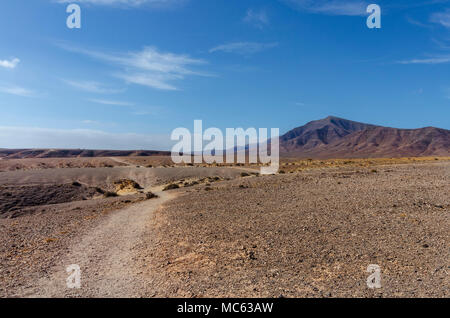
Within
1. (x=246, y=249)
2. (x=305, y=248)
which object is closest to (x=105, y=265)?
(x=246, y=249)

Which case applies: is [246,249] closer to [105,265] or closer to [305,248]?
[305,248]

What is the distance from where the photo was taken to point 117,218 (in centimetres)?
1733

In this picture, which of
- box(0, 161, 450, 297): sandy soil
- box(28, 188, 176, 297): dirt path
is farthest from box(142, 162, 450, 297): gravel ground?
box(28, 188, 176, 297): dirt path

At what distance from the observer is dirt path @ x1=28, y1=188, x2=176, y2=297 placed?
7.04 m

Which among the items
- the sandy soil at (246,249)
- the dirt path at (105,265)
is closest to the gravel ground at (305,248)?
the sandy soil at (246,249)

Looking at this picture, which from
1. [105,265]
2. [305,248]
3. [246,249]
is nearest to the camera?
[105,265]

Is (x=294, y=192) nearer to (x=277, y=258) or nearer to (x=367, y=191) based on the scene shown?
(x=367, y=191)

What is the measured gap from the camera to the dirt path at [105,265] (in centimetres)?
704

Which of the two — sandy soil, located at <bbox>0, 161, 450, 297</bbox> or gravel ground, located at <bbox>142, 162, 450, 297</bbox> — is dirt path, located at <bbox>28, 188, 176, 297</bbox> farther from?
gravel ground, located at <bbox>142, 162, 450, 297</bbox>

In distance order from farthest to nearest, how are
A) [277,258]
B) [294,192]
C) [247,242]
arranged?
[294,192], [247,242], [277,258]

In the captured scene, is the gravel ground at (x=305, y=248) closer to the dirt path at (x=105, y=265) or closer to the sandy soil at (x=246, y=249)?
the sandy soil at (x=246, y=249)

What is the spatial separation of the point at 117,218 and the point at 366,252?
1252 centimetres

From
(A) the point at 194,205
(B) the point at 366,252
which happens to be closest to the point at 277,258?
(B) the point at 366,252

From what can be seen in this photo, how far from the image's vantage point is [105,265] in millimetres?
8867
